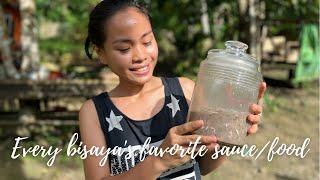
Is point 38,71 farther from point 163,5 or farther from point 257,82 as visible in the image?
point 257,82

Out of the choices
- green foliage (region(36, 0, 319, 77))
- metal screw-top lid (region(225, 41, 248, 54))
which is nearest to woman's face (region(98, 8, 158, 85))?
metal screw-top lid (region(225, 41, 248, 54))

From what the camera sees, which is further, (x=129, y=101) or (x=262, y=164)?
(x=262, y=164)

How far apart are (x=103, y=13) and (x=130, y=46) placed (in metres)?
0.17

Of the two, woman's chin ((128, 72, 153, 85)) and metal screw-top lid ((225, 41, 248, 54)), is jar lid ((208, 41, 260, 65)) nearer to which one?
metal screw-top lid ((225, 41, 248, 54))

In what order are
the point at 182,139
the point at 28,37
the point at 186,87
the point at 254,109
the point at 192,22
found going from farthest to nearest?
the point at 192,22, the point at 28,37, the point at 186,87, the point at 254,109, the point at 182,139

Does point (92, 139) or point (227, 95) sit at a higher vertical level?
point (227, 95)

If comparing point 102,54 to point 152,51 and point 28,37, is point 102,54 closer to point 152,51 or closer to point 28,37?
point 152,51

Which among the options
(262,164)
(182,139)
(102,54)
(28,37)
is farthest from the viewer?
(28,37)

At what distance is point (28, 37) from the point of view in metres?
6.18

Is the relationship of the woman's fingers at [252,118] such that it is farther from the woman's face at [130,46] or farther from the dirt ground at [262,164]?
the dirt ground at [262,164]

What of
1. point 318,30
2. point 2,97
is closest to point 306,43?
point 318,30

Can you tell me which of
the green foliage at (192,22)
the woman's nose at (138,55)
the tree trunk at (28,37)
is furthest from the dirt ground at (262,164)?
the woman's nose at (138,55)

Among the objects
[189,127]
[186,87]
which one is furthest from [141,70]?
[189,127]

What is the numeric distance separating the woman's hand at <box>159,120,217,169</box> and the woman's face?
326 millimetres
